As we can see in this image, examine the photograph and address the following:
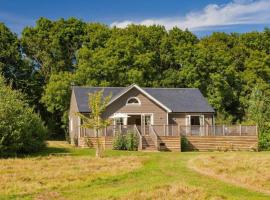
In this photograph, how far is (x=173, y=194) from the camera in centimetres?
1561

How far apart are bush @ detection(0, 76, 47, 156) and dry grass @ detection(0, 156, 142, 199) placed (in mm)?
3408

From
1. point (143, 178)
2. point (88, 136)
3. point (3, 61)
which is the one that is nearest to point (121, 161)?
point (143, 178)

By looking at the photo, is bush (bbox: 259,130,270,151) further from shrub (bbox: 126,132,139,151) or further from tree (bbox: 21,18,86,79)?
tree (bbox: 21,18,86,79)

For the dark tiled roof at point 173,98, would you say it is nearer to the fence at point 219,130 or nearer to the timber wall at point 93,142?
the timber wall at point 93,142

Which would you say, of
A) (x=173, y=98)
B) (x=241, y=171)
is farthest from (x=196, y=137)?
(x=241, y=171)

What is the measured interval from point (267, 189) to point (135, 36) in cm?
4680

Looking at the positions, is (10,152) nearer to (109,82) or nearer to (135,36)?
(109,82)

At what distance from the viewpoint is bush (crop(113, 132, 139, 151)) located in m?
36.1

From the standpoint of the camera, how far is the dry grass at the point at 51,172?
17709mm

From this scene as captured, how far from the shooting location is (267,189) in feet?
55.4

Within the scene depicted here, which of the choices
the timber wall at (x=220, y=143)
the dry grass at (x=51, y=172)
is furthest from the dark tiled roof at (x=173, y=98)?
the dry grass at (x=51, y=172)

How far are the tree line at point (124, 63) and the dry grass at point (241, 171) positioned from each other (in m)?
29.0

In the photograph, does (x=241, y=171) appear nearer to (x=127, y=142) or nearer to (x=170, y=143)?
(x=127, y=142)

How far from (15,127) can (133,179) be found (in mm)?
13237
